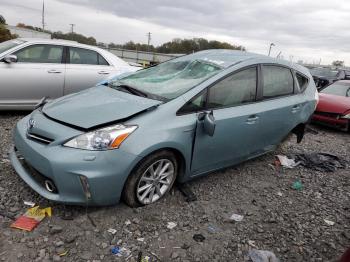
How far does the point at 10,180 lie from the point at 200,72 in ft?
7.95

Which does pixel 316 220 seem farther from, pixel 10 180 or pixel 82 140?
pixel 10 180

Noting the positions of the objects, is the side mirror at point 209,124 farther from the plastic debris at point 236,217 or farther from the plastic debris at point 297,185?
the plastic debris at point 297,185

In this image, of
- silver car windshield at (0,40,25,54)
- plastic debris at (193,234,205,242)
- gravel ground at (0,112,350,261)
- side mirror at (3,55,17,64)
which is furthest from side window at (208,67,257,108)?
silver car windshield at (0,40,25,54)

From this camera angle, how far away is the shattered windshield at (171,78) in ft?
11.5

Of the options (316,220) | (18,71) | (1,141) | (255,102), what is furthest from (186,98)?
(18,71)

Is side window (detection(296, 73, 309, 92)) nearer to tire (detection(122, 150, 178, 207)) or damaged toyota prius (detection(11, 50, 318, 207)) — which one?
damaged toyota prius (detection(11, 50, 318, 207))

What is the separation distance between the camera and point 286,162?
512cm

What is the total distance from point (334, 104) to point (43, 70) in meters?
6.58

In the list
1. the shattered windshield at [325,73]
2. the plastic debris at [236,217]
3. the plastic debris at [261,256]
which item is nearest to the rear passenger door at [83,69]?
the plastic debris at [236,217]

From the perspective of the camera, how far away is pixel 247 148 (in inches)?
161

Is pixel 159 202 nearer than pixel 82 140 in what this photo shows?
No

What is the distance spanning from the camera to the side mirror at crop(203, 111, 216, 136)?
3.27 metres

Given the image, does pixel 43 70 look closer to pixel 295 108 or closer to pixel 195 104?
pixel 195 104

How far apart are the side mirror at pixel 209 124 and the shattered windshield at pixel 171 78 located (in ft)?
1.23
